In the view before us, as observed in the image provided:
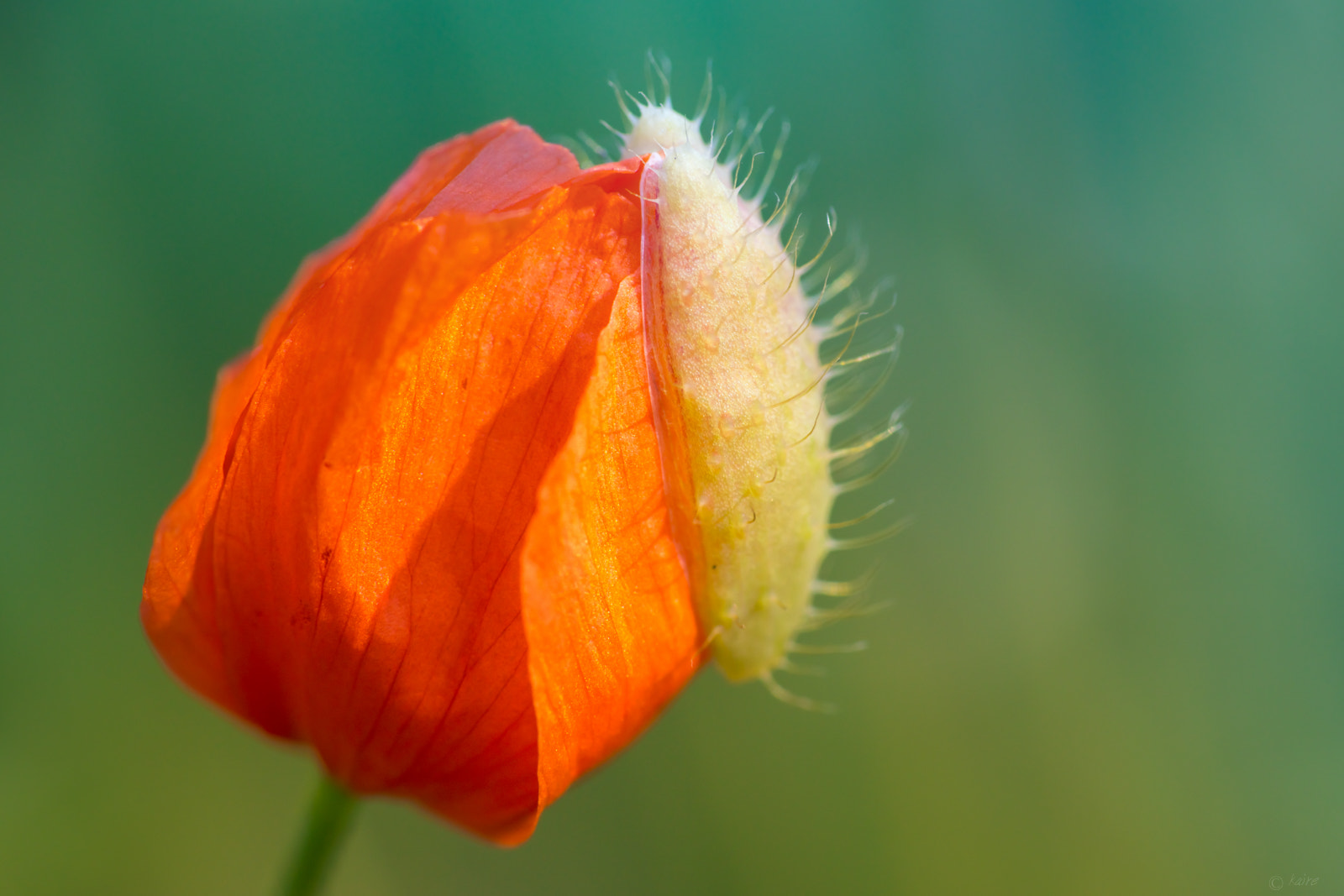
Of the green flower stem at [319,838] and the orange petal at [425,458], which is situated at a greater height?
the orange petal at [425,458]

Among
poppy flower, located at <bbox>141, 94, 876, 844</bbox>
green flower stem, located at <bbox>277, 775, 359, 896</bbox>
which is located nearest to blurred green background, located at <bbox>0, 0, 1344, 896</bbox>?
green flower stem, located at <bbox>277, 775, 359, 896</bbox>

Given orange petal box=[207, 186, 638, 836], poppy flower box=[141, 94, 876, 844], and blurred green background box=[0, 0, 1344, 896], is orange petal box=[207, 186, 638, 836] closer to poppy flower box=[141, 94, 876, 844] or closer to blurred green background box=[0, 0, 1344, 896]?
poppy flower box=[141, 94, 876, 844]

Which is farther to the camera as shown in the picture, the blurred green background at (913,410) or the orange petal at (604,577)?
the blurred green background at (913,410)

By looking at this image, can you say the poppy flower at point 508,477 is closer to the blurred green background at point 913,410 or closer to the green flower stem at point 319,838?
the green flower stem at point 319,838

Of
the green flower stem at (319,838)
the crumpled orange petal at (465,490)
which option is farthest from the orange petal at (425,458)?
the green flower stem at (319,838)

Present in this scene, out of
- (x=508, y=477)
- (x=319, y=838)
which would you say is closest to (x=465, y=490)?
(x=508, y=477)

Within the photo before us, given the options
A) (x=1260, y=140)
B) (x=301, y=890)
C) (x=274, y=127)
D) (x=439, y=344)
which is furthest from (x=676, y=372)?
(x=1260, y=140)

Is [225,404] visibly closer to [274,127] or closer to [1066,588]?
[274,127]
